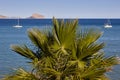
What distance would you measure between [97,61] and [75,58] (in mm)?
488

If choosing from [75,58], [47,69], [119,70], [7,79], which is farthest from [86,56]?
[119,70]

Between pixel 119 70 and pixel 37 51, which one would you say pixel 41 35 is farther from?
pixel 119 70

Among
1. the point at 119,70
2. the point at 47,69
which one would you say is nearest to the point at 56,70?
the point at 47,69

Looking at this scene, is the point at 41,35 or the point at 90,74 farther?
the point at 41,35

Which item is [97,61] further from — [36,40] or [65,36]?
[36,40]

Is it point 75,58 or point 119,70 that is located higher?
point 75,58

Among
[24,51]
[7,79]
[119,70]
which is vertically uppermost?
[24,51]

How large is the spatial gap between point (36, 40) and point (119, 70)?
26.0 meters

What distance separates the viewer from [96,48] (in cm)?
891

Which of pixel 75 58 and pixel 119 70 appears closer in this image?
pixel 75 58

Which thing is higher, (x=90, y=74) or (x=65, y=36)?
(x=65, y=36)

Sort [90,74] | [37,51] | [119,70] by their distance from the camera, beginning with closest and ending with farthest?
1. [90,74]
2. [37,51]
3. [119,70]

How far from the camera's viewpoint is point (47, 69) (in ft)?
28.1

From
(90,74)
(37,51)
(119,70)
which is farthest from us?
(119,70)
